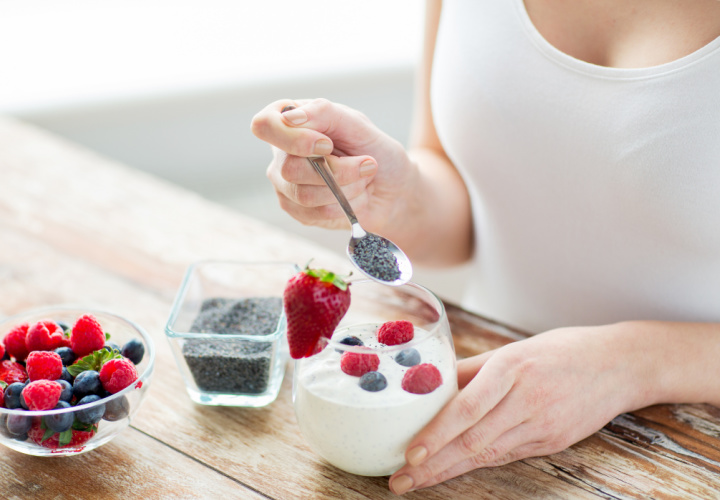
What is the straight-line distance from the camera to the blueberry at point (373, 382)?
0.63m

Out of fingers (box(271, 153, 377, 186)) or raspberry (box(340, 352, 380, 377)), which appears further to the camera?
fingers (box(271, 153, 377, 186))

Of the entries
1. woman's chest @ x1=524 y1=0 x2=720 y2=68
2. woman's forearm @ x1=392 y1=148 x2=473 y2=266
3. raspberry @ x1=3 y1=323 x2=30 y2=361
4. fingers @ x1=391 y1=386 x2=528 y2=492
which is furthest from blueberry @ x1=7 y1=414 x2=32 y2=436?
woman's chest @ x1=524 y1=0 x2=720 y2=68

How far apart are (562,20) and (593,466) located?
1.85 ft

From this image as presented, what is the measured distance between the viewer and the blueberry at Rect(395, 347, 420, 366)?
0.64 metres

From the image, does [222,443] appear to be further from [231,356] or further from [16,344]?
[16,344]

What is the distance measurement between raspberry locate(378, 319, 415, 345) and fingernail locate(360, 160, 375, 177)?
0.59ft

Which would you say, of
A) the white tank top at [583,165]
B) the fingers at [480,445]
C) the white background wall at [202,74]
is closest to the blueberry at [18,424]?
the fingers at [480,445]

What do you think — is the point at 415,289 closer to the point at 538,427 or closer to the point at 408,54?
the point at 538,427

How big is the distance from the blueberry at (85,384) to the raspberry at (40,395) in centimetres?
3

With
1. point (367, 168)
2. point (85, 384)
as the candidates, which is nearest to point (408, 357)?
point (367, 168)

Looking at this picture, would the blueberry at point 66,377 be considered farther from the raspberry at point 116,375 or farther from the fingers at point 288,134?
the fingers at point 288,134

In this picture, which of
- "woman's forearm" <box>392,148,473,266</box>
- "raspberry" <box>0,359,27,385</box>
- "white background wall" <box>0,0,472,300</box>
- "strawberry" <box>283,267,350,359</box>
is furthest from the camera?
"white background wall" <box>0,0,472,300</box>

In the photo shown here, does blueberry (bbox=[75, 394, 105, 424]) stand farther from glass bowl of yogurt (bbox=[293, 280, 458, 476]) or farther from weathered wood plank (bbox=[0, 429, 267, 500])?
glass bowl of yogurt (bbox=[293, 280, 458, 476])

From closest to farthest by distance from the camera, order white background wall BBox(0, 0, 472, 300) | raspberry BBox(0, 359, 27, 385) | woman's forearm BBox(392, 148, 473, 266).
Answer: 1. raspberry BBox(0, 359, 27, 385)
2. woman's forearm BBox(392, 148, 473, 266)
3. white background wall BBox(0, 0, 472, 300)
